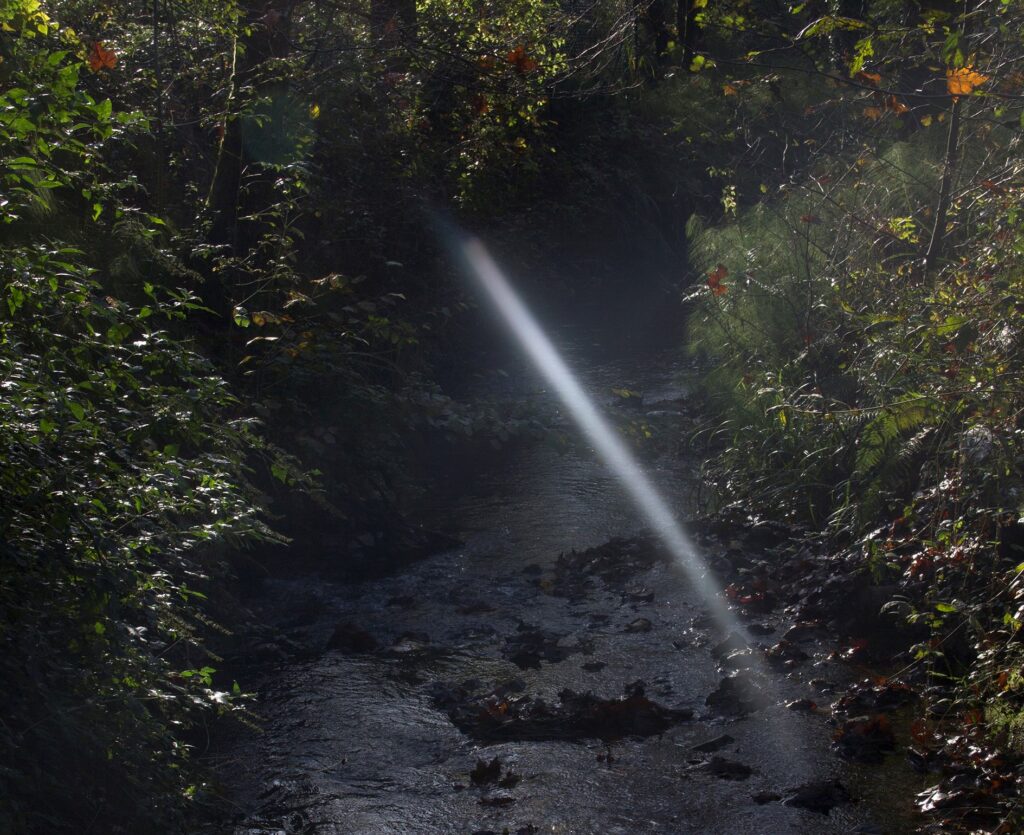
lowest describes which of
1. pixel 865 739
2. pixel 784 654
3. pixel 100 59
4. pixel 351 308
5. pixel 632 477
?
pixel 865 739

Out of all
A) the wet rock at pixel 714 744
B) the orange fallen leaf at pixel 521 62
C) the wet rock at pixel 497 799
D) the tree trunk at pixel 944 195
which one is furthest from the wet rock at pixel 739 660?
the orange fallen leaf at pixel 521 62

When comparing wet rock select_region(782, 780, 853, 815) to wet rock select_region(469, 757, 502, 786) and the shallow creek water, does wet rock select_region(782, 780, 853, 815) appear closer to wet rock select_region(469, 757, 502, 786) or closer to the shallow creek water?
the shallow creek water

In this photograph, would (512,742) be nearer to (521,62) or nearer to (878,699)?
(878,699)

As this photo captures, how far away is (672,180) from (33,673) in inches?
612

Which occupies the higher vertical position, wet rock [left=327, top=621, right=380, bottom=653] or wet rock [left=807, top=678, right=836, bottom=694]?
wet rock [left=327, top=621, right=380, bottom=653]

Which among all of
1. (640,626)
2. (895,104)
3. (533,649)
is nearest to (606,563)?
(640,626)

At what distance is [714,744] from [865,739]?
67 cm

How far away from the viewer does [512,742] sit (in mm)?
4941

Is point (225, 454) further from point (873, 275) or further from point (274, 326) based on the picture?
point (873, 275)

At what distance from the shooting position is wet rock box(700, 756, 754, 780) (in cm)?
453

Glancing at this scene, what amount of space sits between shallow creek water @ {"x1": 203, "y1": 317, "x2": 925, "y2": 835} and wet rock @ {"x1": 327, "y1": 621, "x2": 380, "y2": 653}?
7 cm

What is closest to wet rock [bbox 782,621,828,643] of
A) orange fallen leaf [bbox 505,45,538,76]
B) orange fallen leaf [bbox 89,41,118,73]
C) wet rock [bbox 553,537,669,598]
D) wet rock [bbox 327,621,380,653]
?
wet rock [bbox 553,537,669,598]

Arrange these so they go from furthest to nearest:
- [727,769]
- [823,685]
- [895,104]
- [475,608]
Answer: [895,104] → [475,608] → [823,685] → [727,769]

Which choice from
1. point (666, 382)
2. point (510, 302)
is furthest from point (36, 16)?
Result: point (510, 302)
